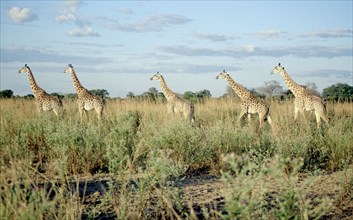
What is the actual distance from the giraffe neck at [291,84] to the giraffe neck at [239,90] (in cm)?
184

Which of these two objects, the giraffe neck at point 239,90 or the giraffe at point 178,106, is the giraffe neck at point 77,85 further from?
the giraffe neck at point 239,90

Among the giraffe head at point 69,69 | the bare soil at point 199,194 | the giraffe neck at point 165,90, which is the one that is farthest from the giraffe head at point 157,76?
the bare soil at point 199,194

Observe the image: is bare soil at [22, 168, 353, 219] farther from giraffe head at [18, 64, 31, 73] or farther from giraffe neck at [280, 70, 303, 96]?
giraffe head at [18, 64, 31, 73]

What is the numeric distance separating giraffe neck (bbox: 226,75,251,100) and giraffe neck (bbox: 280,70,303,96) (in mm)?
1839

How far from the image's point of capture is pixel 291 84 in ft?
50.7

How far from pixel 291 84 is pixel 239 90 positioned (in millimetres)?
1964

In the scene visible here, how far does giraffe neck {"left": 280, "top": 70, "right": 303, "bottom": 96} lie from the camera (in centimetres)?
1512

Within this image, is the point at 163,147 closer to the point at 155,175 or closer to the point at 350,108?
the point at 155,175

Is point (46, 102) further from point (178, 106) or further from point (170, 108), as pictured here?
point (178, 106)

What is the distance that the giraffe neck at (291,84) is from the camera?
15.1m

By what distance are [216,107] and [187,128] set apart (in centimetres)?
844

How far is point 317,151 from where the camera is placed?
8.71m

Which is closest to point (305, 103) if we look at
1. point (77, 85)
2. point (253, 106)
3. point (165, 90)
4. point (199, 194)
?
point (253, 106)

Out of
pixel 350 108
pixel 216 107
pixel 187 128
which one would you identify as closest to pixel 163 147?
pixel 187 128
